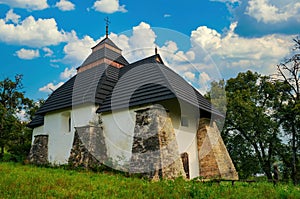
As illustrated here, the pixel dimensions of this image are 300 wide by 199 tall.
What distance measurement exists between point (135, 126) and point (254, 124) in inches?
547

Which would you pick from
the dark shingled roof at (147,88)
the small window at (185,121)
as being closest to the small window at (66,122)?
the dark shingled roof at (147,88)

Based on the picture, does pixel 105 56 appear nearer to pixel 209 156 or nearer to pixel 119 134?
pixel 119 134

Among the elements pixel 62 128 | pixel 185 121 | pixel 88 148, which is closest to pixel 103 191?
pixel 88 148

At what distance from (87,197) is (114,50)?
1619cm

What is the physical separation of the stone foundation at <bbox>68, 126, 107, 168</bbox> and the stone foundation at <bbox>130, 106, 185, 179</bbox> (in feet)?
8.50

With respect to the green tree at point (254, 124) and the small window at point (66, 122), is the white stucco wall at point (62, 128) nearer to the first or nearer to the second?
the small window at point (66, 122)

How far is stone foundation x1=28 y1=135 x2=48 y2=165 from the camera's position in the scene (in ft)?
55.9

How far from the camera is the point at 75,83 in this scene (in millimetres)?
18781

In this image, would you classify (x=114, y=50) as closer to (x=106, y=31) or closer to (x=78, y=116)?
(x=106, y=31)

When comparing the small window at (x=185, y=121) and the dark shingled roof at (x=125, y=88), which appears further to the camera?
the small window at (x=185, y=121)

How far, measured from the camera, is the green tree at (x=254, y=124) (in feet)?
75.9

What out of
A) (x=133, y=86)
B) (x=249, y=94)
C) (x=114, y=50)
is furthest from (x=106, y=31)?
(x=249, y=94)

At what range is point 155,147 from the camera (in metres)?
11.8

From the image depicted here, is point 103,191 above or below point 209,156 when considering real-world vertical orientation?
below
